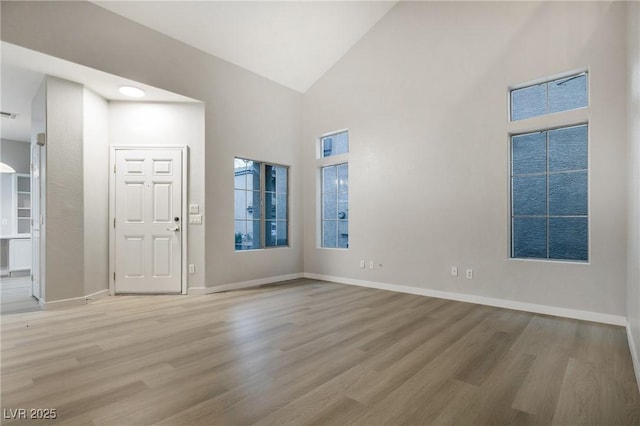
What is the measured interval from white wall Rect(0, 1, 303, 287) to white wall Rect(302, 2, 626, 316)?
2.04ft

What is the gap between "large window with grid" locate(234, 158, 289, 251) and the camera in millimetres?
5508

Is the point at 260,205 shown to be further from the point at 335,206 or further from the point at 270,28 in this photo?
the point at 270,28

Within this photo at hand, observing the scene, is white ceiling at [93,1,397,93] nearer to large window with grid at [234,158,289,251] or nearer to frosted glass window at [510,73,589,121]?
large window with grid at [234,158,289,251]

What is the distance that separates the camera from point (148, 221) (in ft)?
15.8

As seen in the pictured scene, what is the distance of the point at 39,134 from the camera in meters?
4.10

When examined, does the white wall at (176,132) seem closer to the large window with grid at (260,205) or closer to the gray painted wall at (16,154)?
the large window with grid at (260,205)

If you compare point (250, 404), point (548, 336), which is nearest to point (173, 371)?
point (250, 404)

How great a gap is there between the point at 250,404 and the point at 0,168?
246 inches

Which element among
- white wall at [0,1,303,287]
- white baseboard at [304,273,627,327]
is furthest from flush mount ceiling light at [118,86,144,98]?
white baseboard at [304,273,627,327]

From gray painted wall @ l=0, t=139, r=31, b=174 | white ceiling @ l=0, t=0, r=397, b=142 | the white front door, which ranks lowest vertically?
the white front door

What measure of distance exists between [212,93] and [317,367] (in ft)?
14.0

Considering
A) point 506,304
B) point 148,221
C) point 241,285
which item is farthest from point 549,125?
point 148,221

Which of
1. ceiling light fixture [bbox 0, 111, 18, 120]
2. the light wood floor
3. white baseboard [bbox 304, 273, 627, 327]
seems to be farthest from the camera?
ceiling light fixture [bbox 0, 111, 18, 120]

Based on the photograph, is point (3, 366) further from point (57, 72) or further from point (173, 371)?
point (57, 72)
